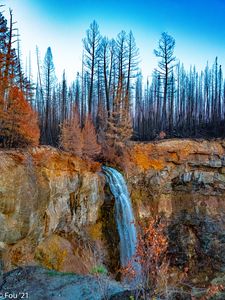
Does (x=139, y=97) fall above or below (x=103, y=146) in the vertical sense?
above

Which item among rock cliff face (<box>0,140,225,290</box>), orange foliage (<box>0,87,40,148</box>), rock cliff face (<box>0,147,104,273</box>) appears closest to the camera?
rock cliff face (<box>0,147,104,273</box>)

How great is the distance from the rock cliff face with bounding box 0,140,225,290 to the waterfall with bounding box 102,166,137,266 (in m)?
0.44

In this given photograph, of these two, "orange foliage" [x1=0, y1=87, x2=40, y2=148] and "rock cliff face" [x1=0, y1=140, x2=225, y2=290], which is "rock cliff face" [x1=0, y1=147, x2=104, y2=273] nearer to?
"rock cliff face" [x1=0, y1=140, x2=225, y2=290]

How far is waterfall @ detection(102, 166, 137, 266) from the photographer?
→ 14.4m

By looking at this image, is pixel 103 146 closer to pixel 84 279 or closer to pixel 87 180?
pixel 87 180

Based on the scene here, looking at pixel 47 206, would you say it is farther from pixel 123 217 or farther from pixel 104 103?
pixel 104 103

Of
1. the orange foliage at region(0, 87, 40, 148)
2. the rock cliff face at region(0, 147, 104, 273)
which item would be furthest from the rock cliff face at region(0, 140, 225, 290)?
the orange foliage at region(0, 87, 40, 148)

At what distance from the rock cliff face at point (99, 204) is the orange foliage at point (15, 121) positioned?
35.4 inches

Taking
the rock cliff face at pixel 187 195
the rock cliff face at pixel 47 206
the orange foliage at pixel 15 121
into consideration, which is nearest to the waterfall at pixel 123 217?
the rock cliff face at pixel 47 206

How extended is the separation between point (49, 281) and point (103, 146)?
12.7m

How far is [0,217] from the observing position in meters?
8.90

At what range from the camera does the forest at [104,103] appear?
1165 cm

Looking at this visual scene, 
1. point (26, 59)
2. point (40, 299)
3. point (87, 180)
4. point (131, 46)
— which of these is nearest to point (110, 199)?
point (87, 180)

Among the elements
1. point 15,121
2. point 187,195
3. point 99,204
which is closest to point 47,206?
point 15,121
